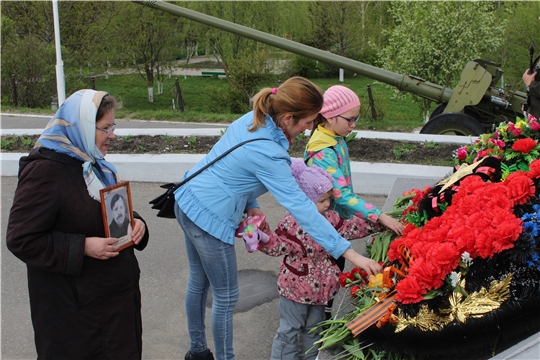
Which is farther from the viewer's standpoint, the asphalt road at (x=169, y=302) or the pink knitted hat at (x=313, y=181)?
the asphalt road at (x=169, y=302)

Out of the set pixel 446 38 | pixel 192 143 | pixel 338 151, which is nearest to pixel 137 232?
pixel 338 151

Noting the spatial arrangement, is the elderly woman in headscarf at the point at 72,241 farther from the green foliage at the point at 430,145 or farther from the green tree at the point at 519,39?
the green tree at the point at 519,39

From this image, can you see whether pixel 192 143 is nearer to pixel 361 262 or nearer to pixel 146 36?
pixel 361 262

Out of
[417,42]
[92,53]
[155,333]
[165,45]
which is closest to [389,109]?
Result: [417,42]

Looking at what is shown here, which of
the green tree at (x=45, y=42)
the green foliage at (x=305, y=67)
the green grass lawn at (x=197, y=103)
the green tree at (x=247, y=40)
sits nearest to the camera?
the green grass lawn at (x=197, y=103)

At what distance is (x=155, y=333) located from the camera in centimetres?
376

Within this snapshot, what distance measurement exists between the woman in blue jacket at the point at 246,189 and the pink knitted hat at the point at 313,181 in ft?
0.62

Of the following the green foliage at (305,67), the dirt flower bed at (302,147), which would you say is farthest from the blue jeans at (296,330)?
the green foliage at (305,67)

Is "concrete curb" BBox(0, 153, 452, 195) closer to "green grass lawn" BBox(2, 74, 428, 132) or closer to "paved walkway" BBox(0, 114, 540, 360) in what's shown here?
"paved walkway" BBox(0, 114, 540, 360)

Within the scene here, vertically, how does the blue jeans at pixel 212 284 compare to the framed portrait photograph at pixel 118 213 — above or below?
below

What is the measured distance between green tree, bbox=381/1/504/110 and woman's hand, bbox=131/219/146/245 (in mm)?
14564

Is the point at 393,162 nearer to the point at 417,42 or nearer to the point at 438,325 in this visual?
the point at 438,325

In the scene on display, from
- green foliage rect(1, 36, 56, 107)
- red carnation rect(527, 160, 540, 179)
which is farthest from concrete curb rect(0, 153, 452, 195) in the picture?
green foliage rect(1, 36, 56, 107)

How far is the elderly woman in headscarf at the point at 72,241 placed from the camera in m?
2.25
